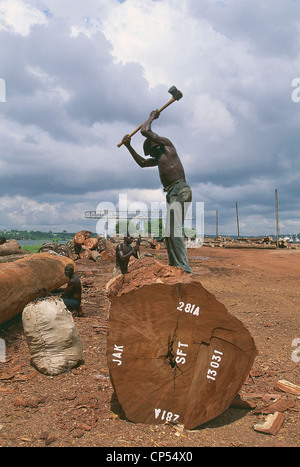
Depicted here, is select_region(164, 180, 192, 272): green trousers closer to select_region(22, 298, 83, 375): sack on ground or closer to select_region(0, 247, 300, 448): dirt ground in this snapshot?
select_region(0, 247, 300, 448): dirt ground

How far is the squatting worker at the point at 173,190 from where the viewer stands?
5238 millimetres

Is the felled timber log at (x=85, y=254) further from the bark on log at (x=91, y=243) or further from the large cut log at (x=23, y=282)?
Result: the large cut log at (x=23, y=282)

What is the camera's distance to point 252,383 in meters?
3.57

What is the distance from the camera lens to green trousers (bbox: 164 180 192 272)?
522 centimetres

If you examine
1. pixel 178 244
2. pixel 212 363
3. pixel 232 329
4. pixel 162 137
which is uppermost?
pixel 162 137

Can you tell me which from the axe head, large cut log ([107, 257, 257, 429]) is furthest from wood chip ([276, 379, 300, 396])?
the axe head

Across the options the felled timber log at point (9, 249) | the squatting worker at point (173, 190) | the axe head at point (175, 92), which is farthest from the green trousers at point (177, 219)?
the felled timber log at point (9, 249)

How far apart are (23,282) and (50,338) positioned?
2164mm

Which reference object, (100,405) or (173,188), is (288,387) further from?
(173,188)

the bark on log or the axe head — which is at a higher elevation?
the axe head

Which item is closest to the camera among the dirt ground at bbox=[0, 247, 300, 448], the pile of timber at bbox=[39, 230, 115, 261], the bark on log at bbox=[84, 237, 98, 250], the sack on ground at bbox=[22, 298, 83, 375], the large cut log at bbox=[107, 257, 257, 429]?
the dirt ground at bbox=[0, 247, 300, 448]

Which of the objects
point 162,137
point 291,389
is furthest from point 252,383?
point 162,137

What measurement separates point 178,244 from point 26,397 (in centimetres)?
297
